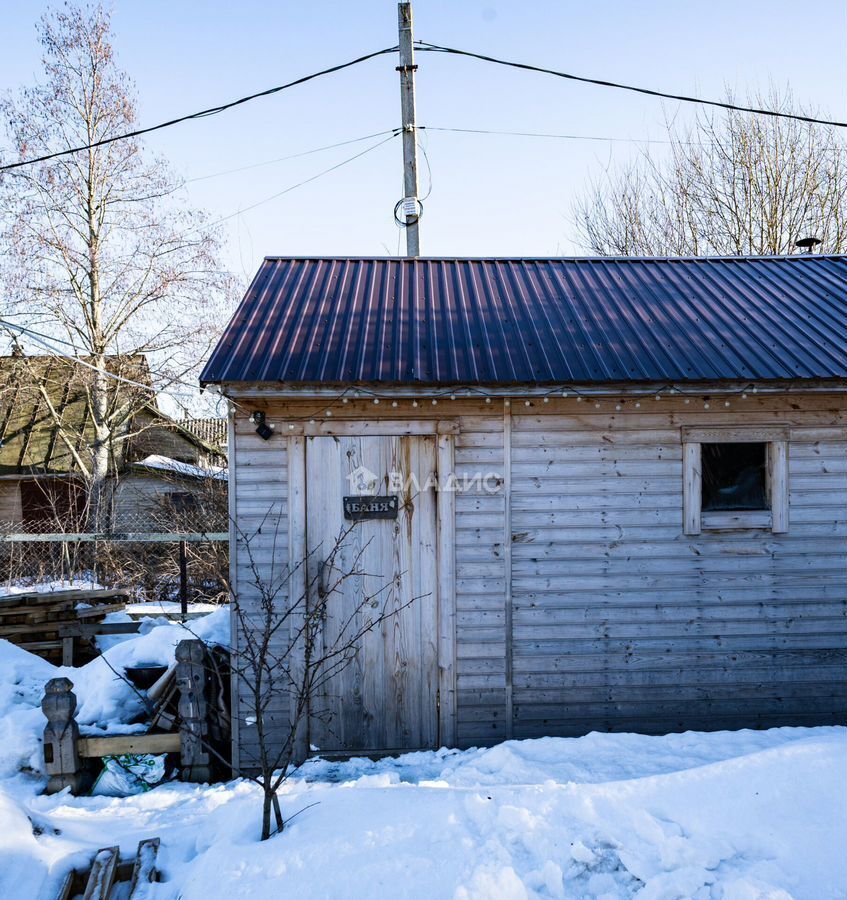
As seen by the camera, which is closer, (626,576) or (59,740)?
(59,740)

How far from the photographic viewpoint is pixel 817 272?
25.1ft

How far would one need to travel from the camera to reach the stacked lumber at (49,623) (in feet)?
24.9

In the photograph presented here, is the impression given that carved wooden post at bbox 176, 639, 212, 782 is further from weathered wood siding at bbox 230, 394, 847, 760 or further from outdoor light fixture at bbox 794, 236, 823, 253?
outdoor light fixture at bbox 794, 236, 823, 253

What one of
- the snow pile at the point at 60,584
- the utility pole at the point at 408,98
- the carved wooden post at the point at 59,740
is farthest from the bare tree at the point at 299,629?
the utility pole at the point at 408,98

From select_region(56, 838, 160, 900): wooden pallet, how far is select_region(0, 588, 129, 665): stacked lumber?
423cm

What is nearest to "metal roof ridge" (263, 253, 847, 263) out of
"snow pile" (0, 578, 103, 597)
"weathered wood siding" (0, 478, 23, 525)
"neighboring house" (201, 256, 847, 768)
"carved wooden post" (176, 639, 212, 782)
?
"neighboring house" (201, 256, 847, 768)

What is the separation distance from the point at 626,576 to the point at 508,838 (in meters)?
2.77

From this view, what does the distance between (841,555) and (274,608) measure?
16.1 feet

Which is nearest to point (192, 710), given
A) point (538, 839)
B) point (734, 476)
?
point (538, 839)

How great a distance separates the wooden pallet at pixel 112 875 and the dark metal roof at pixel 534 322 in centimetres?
314

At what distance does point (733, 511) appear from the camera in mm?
5801

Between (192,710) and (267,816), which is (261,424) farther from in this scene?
(267,816)

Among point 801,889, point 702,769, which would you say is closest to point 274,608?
point 702,769

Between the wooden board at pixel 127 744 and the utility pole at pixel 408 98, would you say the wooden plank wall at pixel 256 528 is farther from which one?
the utility pole at pixel 408 98
